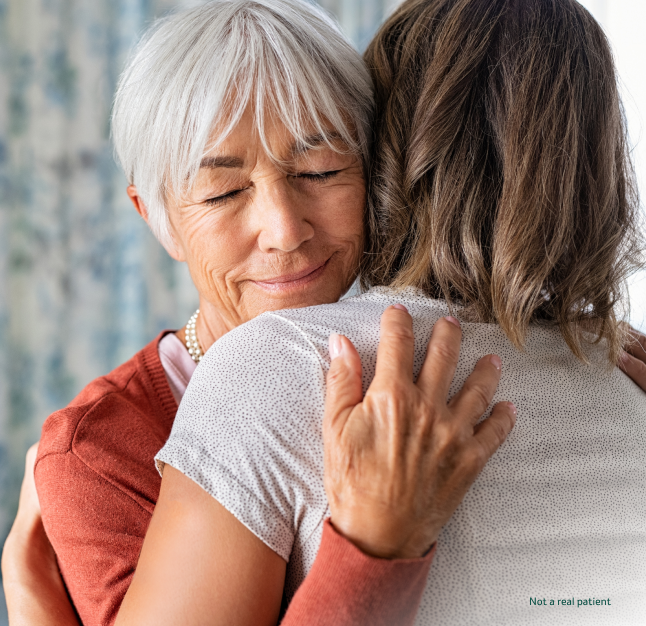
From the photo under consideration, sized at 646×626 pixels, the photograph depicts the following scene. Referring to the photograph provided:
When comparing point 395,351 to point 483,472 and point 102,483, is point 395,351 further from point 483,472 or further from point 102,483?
point 102,483

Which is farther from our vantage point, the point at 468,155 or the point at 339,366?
the point at 468,155

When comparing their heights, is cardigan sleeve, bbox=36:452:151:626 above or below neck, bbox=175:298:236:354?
below

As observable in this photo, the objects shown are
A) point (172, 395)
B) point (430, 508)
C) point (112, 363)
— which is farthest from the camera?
point (112, 363)

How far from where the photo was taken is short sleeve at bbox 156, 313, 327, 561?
26.6 inches

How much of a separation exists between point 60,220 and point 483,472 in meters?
1.79

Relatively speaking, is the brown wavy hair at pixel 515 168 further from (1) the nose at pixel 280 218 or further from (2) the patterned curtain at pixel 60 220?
(2) the patterned curtain at pixel 60 220

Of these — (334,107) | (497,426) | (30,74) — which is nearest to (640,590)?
(497,426)

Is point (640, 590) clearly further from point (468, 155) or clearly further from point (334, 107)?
point (334, 107)

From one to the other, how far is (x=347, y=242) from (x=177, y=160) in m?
0.32

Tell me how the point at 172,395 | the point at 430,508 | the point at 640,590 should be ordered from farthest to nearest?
the point at 172,395
the point at 640,590
the point at 430,508

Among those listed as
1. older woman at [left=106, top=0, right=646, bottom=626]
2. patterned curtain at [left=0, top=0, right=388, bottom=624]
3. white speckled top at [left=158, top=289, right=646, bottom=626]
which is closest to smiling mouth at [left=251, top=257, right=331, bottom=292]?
older woman at [left=106, top=0, right=646, bottom=626]

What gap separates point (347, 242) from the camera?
1139 millimetres

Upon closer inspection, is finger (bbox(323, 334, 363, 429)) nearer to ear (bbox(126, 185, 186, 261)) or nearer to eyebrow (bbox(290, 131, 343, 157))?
eyebrow (bbox(290, 131, 343, 157))

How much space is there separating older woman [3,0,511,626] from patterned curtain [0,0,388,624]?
977mm
